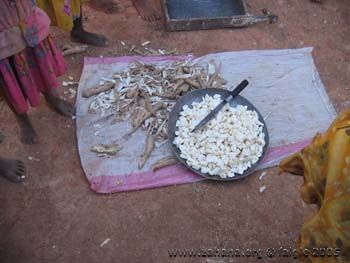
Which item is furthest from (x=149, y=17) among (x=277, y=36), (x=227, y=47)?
(x=277, y=36)

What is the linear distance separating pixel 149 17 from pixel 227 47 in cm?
76

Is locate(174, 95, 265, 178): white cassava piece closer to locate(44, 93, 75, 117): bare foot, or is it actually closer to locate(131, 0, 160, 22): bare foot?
locate(44, 93, 75, 117): bare foot

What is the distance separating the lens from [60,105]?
3.08 m

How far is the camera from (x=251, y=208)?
107 inches

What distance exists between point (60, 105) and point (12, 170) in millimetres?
582

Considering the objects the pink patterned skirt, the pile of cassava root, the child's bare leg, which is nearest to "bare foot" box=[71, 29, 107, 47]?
the child's bare leg

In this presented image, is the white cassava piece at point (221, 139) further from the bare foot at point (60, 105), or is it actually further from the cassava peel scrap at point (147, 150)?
the bare foot at point (60, 105)

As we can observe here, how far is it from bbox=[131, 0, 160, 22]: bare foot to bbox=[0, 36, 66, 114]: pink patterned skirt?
1.32 metres

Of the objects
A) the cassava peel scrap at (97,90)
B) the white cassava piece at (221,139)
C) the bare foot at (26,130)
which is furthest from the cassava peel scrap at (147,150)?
the bare foot at (26,130)

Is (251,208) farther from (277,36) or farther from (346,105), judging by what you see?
(277,36)

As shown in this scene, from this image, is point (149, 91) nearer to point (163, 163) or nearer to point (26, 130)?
point (163, 163)

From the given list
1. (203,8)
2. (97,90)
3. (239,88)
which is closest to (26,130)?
(97,90)

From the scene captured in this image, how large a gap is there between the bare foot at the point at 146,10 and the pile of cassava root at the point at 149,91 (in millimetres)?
664

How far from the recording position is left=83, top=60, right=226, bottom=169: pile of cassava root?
303 centimetres
